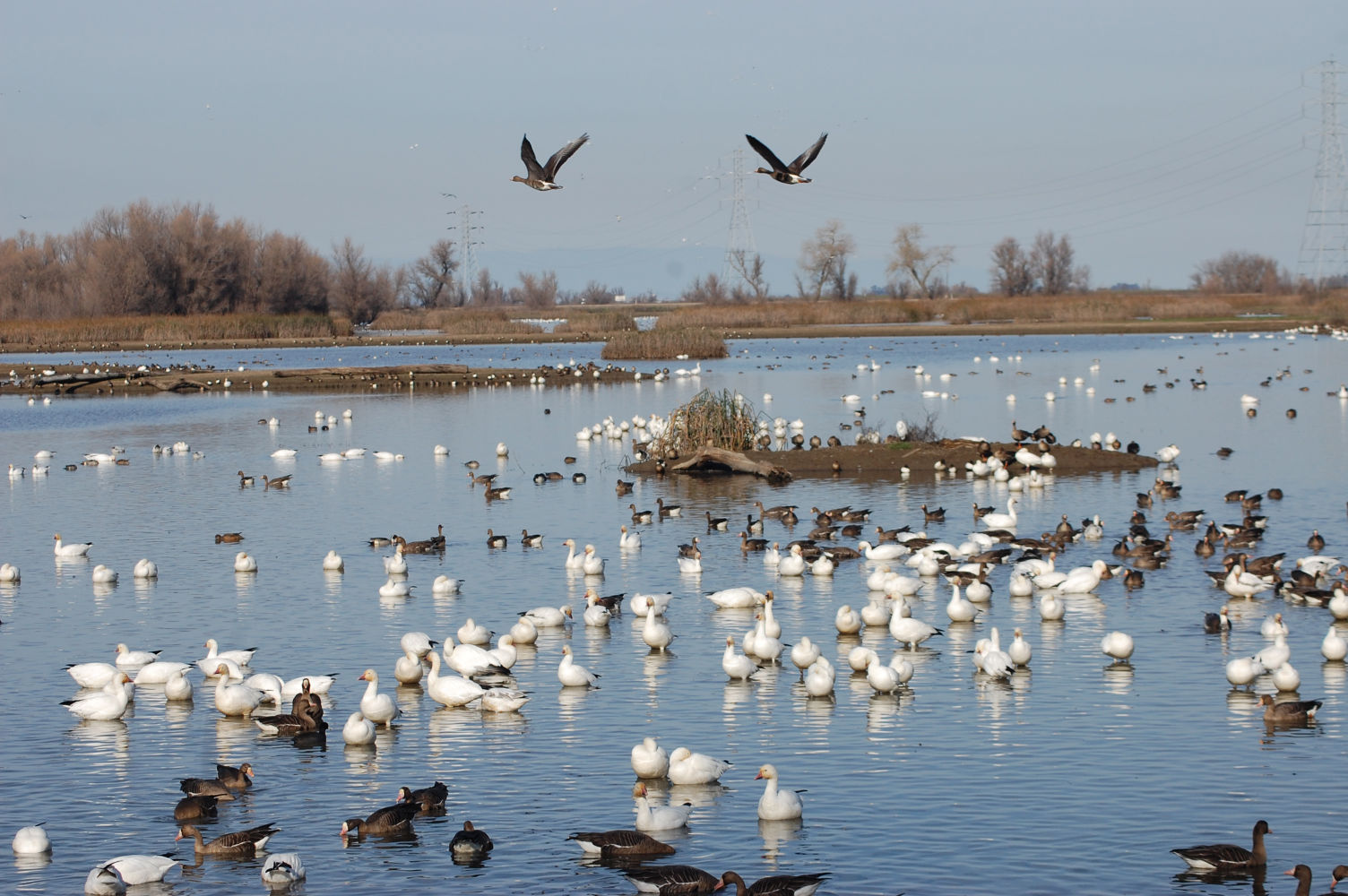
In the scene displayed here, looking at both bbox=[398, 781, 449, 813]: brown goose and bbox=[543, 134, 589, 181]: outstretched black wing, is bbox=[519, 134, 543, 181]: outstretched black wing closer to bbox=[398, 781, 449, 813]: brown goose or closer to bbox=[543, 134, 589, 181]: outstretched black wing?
bbox=[543, 134, 589, 181]: outstretched black wing

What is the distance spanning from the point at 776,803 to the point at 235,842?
4.22 m

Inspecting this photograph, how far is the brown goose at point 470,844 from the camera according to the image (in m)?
11.0

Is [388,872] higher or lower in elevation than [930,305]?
lower

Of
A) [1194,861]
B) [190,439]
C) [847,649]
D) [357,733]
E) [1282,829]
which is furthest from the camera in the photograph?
[190,439]

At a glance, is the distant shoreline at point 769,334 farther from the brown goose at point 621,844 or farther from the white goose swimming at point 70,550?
the brown goose at point 621,844

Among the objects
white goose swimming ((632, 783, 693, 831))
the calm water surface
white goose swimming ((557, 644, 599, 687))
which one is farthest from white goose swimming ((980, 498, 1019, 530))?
white goose swimming ((632, 783, 693, 831))

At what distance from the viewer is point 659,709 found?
15.1 metres

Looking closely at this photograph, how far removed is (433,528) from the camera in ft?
92.1

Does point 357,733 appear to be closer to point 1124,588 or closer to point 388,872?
point 388,872

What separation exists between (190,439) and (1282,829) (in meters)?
41.4

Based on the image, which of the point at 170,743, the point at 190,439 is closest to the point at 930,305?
the point at 190,439

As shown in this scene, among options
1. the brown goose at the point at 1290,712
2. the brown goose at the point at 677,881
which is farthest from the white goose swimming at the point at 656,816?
the brown goose at the point at 1290,712

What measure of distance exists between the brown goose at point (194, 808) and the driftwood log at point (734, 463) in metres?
21.8

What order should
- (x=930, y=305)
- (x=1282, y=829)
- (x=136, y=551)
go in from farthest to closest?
1. (x=930, y=305)
2. (x=136, y=551)
3. (x=1282, y=829)
